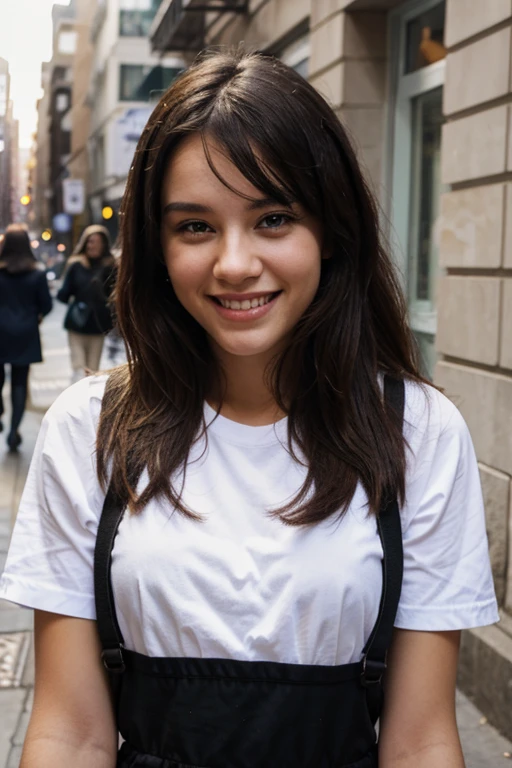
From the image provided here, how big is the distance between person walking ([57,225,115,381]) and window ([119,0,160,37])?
35.4 metres

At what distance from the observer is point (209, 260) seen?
1.74 meters

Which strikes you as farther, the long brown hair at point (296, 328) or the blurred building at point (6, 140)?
the blurred building at point (6, 140)

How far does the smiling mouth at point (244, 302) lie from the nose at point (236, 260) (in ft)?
0.14

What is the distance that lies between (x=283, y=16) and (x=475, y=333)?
5.99m

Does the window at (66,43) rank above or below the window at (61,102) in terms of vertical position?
above

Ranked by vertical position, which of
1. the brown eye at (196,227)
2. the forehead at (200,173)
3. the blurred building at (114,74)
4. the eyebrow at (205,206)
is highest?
the blurred building at (114,74)

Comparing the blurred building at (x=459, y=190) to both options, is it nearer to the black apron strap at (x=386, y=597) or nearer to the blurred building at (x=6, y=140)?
the black apron strap at (x=386, y=597)

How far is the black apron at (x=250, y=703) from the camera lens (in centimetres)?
165

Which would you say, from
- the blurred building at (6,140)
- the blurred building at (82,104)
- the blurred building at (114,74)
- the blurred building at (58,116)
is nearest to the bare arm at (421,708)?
the blurred building at (6,140)

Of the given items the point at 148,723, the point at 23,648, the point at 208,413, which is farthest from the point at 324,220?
the point at 23,648

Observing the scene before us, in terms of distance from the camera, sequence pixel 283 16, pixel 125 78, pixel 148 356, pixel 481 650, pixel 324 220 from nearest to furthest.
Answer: pixel 324 220 < pixel 148 356 < pixel 481 650 < pixel 283 16 < pixel 125 78

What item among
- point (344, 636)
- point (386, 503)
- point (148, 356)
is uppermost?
point (148, 356)

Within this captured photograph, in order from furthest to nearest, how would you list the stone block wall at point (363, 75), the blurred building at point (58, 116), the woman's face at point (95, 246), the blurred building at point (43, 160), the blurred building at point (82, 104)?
the blurred building at point (43, 160)
the blurred building at point (58, 116)
the blurred building at point (82, 104)
the woman's face at point (95, 246)
the stone block wall at point (363, 75)

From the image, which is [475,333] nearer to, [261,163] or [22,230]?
[261,163]
